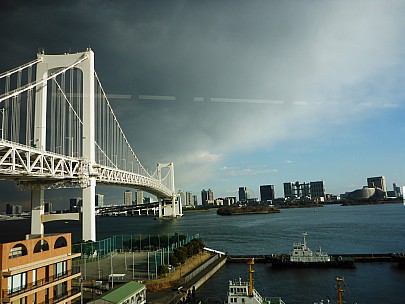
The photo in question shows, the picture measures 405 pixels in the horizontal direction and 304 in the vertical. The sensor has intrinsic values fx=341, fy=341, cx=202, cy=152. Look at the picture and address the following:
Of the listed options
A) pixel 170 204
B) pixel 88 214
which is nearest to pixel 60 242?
pixel 88 214

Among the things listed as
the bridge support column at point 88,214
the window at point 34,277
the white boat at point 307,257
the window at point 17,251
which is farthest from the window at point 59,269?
the white boat at point 307,257

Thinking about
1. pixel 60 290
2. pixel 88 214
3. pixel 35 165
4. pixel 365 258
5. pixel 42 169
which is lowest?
pixel 365 258

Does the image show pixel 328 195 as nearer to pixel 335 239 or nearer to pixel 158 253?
pixel 335 239

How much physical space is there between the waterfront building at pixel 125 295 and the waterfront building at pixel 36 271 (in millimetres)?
598

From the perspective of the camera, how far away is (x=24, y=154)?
31.4 feet

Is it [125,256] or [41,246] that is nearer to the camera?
[41,246]

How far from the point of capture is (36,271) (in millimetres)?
5547

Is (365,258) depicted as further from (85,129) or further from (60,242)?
(60,242)

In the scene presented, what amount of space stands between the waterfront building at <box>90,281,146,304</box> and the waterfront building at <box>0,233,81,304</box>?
598 millimetres

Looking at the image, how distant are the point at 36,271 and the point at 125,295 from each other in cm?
197

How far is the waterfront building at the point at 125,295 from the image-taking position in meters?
6.45

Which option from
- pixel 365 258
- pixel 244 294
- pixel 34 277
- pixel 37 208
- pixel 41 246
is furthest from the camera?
pixel 365 258

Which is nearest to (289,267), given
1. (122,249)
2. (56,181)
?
(122,249)

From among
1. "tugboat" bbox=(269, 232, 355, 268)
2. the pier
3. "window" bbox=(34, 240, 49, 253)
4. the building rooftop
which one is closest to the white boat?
"tugboat" bbox=(269, 232, 355, 268)
